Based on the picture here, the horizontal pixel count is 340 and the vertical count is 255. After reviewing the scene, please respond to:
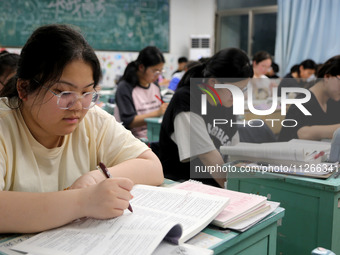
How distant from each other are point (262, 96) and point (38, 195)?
14.7 feet

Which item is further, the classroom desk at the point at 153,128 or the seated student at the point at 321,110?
the classroom desk at the point at 153,128

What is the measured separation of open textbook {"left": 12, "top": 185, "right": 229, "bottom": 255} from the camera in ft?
2.43

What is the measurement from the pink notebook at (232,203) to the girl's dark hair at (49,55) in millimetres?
482

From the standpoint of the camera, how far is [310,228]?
152 cm

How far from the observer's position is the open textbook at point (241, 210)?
0.90 meters

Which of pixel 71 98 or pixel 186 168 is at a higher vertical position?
pixel 71 98

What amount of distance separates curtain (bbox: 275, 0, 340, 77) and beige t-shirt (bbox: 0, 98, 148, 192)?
5943 millimetres

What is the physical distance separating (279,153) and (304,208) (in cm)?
25

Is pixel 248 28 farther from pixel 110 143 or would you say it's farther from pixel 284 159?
pixel 110 143

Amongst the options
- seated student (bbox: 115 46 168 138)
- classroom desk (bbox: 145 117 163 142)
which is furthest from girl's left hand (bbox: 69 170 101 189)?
seated student (bbox: 115 46 168 138)

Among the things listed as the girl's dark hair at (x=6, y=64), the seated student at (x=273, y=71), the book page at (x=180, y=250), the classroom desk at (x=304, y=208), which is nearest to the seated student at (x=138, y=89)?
the girl's dark hair at (x=6, y=64)

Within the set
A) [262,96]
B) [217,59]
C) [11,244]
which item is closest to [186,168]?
[217,59]

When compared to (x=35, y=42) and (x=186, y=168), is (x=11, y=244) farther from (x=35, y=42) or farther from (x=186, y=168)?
(x=186, y=168)

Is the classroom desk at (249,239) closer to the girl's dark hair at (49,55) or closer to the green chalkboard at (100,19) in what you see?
the girl's dark hair at (49,55)
